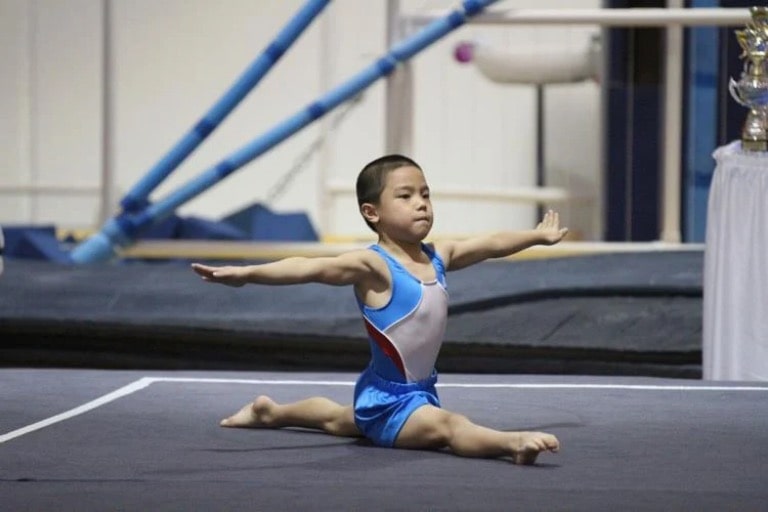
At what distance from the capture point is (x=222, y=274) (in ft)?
7.49

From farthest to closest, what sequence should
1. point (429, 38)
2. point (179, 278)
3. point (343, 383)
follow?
point (429, 38)
point (179, 278)
point (343, 383)

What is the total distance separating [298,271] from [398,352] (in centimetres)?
21

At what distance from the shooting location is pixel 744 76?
373 cm

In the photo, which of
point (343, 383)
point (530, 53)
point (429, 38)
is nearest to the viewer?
point (343, 383)

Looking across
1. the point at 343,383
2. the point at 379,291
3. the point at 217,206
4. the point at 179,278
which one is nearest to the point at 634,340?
the point at 343,383

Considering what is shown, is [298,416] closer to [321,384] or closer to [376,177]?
[376,177]

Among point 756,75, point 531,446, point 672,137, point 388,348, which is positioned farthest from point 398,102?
point 531,446

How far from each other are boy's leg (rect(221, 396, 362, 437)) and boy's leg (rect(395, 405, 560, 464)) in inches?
6.6

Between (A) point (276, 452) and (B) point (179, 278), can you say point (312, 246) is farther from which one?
(A) point (276, 452)

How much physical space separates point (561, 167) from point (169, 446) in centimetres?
470

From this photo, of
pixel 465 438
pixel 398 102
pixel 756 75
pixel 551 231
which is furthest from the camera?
pixel 398 102

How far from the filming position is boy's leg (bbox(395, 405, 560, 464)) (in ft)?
7.23

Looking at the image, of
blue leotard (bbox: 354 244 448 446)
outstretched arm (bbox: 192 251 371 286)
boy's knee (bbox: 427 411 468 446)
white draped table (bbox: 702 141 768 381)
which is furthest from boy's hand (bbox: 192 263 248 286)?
white draped table (bbox: 702 141 768 381)

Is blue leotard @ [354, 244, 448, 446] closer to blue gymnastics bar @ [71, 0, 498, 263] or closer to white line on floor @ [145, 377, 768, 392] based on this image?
white line on floor @ [145, 377, 768, 392]
